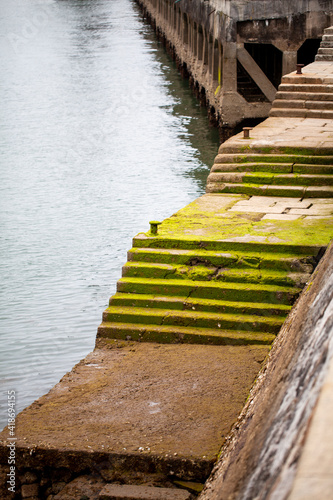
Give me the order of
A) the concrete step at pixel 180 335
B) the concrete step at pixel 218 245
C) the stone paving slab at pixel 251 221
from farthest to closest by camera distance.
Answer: the stone paving slab at pixel 251 221
the concrete step at pixel 218 245
the concrete step at pixel 180 335

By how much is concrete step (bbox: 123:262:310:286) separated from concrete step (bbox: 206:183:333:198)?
2.15 m

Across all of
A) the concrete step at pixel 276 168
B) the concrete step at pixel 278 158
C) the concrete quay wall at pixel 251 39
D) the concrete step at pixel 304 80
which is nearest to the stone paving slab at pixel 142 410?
the concrete step at pixel 276 168

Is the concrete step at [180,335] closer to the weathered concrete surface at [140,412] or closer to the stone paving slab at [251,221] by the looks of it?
the weathered concrete surface at [140,412]

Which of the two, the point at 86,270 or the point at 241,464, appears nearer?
the point at 241,464

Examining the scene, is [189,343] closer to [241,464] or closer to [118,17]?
[241,464]

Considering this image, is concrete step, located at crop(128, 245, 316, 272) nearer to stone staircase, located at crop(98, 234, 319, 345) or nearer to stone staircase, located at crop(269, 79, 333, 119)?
stone staircase, located at crop(98, 234, 319, 345)

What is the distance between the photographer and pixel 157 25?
36875mm

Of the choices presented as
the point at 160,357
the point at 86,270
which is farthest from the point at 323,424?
the point at 86,270

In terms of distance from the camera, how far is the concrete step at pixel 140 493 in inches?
158

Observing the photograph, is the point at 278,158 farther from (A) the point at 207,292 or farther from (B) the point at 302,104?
(A) the point at 207,292

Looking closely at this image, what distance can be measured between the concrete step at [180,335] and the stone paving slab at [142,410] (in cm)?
7

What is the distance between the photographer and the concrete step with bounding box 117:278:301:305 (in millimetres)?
5852

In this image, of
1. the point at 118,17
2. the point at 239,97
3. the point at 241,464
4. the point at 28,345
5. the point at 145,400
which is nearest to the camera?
the point at 241,464

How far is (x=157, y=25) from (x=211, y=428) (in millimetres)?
34742
